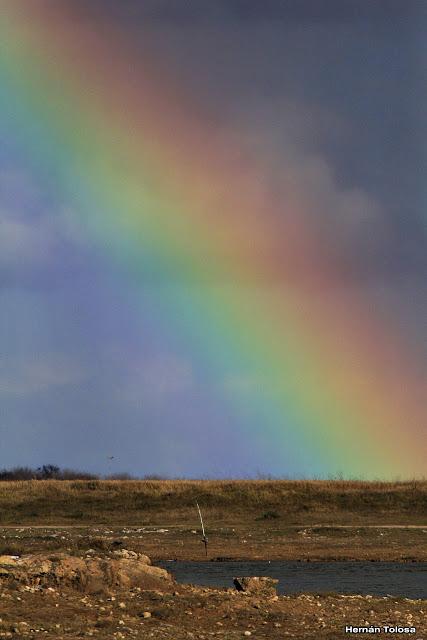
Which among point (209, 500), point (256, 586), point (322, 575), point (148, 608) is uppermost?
point (209, 500)

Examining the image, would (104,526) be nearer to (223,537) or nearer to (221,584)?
(223,537)

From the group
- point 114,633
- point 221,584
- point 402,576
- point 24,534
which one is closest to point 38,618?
point 114,633

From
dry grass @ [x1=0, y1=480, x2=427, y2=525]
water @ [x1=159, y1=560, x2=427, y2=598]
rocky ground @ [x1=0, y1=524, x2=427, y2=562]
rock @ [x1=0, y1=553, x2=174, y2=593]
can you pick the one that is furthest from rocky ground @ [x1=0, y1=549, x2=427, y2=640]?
dry grass @ [x1=0, y1=480, x2=427, y2=525]

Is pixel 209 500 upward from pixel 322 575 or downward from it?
upward

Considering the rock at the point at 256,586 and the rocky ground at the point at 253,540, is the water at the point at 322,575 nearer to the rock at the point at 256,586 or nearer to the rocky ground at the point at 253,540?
the rocky ground at the point at 253,540

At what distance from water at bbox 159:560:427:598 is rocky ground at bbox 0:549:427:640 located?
23.4 feet

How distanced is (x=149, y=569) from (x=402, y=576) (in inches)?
552

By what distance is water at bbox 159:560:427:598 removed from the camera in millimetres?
34188

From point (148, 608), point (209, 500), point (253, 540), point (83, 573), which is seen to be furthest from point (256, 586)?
point (209, 500)

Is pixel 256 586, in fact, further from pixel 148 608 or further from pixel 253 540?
pixel 253 540

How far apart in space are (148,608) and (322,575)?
16980 mm

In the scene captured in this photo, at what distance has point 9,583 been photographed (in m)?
24.5

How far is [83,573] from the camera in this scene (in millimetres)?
25375

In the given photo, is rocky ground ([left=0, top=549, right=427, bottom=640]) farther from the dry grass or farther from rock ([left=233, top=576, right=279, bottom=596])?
the dry grass
